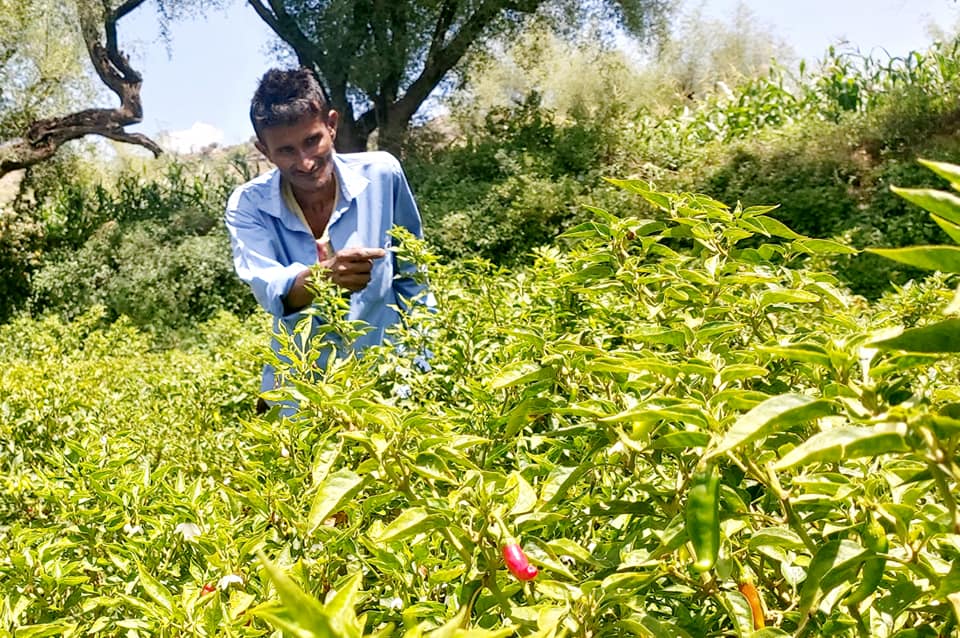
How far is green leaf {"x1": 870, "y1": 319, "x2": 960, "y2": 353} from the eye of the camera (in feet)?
1.48

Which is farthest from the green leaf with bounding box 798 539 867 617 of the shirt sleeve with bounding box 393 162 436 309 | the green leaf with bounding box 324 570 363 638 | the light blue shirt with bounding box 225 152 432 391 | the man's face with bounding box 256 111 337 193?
the man's face with bounding box 256 111 337 193

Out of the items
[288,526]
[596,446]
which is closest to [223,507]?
[288,526]

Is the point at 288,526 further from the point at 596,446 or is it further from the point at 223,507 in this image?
the point at 596,446

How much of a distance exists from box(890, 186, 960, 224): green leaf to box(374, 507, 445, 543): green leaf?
1.34 ft

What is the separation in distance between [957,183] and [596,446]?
0.41 metres

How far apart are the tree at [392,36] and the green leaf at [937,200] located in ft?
34.2

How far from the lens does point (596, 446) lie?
76 centimetres

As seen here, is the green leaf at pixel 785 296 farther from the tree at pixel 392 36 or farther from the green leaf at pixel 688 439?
the tree at pixel 392 36

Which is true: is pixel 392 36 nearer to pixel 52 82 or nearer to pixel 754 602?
pixel 52 82

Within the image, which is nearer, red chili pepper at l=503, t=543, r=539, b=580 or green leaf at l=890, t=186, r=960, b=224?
→ green leaf at l=890, t=186, r=960, b=224

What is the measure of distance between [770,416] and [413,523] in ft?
0.98

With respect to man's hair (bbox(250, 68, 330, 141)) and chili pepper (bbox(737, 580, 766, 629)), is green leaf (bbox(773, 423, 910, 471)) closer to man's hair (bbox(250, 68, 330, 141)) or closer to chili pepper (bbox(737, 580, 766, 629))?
chili pepper (bbox(737, 580, 766, 629))

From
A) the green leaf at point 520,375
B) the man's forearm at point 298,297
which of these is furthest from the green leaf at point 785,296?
the man's forearm at point 298,297

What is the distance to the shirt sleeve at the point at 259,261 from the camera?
1.95 metres
